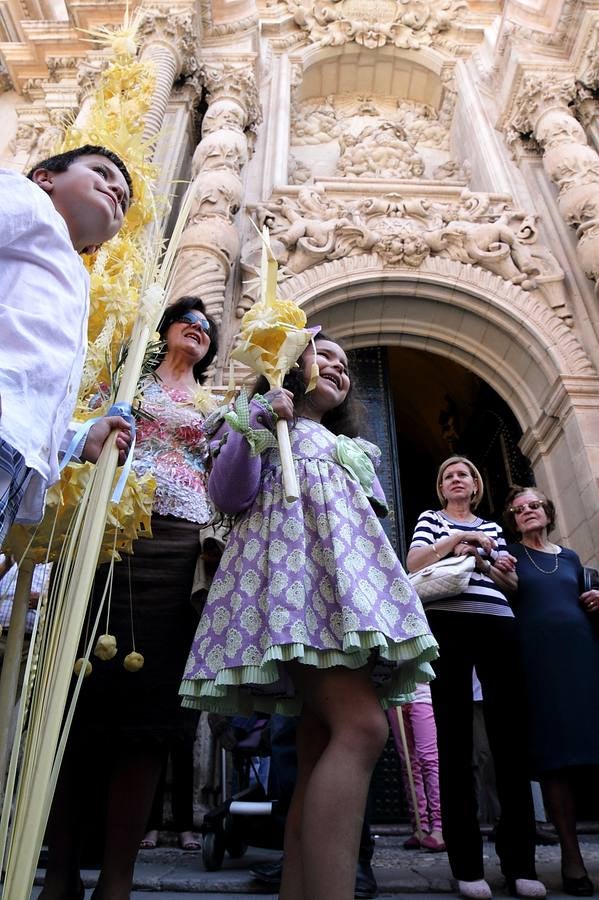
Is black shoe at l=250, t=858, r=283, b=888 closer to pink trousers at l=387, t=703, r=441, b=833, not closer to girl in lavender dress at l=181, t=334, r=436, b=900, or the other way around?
girl in lavender dress at l=181, t=334, r=436, b=900

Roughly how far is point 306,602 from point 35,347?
863 millimetres

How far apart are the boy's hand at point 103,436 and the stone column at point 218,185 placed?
3302 millimetres

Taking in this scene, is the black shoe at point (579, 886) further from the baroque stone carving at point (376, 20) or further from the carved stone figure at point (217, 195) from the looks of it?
the baroque stone carving at point (376, 20)

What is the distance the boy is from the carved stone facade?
158 inches

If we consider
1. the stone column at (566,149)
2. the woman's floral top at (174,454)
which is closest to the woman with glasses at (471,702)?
the woman's floral top at (174,454)

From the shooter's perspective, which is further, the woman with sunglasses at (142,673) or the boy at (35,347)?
the woman with sunglasses at (142,673)

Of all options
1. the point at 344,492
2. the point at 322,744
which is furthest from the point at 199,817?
the point at 344,492

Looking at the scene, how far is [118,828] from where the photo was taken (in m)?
1.72

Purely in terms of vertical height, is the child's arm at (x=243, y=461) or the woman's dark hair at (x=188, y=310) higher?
the woman's dark hair at (x=188, y=310)

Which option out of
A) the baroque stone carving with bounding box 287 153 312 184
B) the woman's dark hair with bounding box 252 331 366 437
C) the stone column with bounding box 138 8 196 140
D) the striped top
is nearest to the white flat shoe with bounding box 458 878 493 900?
the striped top

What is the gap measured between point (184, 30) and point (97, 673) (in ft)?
26.1

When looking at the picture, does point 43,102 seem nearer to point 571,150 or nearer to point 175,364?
point 571,150

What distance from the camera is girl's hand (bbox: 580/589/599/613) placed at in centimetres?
278

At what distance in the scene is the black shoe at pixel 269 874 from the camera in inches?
94.6
